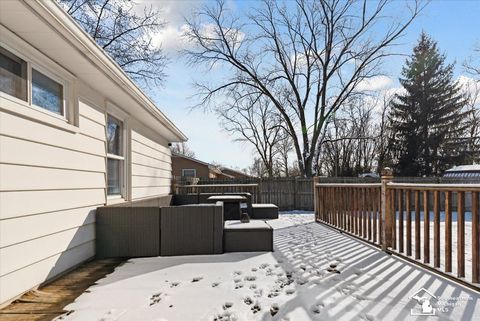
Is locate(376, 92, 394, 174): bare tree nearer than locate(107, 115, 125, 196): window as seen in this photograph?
No

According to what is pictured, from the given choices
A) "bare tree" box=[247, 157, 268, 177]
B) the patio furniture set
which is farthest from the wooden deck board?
"bare tree" box=[247, 157, 268, 177]

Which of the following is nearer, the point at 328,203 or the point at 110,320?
the point at 110,320

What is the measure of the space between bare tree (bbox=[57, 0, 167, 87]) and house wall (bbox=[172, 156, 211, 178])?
34.1 ft

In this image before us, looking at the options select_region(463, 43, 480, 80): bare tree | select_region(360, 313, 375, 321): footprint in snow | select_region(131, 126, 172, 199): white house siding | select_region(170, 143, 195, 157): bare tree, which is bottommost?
select_region(360, 313, 375, 321): footprint in snow

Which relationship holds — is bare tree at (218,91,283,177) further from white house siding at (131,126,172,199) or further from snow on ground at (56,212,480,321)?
snow on ground at (56,212,480,321)

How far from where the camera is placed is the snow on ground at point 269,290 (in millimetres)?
2301

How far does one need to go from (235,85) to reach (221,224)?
13.9 m

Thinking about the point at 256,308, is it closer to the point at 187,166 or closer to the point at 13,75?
the point at 13,75

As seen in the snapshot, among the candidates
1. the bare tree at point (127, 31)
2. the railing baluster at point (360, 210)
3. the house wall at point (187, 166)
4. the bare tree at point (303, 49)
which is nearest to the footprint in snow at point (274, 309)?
the railing baluster at point (360, 210)

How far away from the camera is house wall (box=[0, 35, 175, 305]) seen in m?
2.45

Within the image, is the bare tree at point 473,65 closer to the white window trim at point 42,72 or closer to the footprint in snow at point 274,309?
the footprint in snow at point 274,309

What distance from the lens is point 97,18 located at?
10.8 metres

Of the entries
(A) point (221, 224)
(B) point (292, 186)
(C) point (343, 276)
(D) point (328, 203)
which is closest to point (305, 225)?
(D) point (328, 203)

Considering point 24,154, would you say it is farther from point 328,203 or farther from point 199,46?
point 199,46
